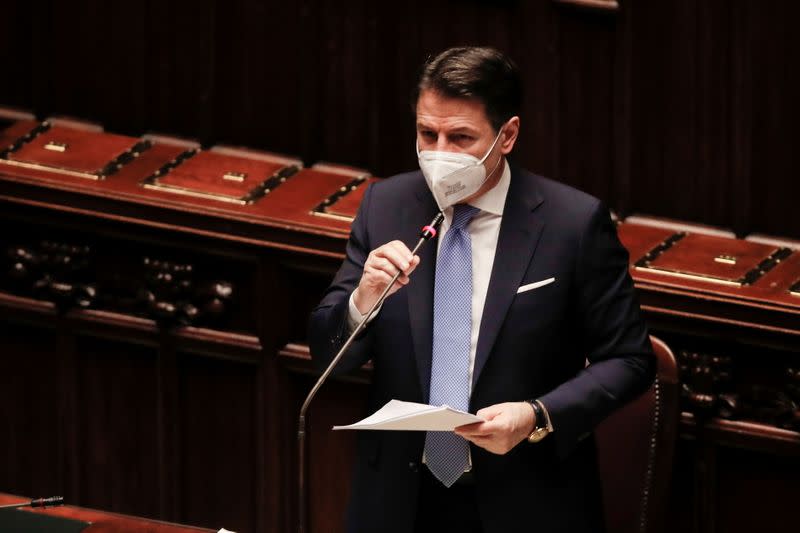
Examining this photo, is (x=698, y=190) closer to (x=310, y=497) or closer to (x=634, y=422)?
(x=634, y=422)

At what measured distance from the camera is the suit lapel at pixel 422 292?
4031mm

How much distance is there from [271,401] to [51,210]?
2.90 ft

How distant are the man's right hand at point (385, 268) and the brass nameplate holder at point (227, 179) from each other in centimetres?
176

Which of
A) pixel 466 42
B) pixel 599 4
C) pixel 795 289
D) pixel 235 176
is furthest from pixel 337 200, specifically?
pixel 795 289

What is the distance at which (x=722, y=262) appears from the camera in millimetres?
5012

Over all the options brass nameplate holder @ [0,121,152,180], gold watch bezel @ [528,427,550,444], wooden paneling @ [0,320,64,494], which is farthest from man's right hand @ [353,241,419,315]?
wooden paneling @ [0,320,64,494]

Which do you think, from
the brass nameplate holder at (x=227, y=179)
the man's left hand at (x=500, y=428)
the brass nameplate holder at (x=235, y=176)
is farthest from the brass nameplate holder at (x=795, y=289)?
the brass nameplate holder at (x=235, y=176)

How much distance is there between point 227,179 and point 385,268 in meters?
2.05

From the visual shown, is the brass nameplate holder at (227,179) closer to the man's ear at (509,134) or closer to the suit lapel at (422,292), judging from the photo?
the suit lapel at (422,292)

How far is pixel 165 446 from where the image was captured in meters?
5.68

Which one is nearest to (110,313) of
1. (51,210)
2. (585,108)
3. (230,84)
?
(51,210)

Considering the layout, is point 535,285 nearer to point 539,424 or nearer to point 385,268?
point 539,424

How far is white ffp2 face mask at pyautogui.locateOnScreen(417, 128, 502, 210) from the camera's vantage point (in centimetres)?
393

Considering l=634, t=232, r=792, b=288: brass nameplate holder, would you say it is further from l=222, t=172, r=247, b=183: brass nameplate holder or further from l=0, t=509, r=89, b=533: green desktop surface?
l=0, t=509, r=89, b=533: green desktop surface
